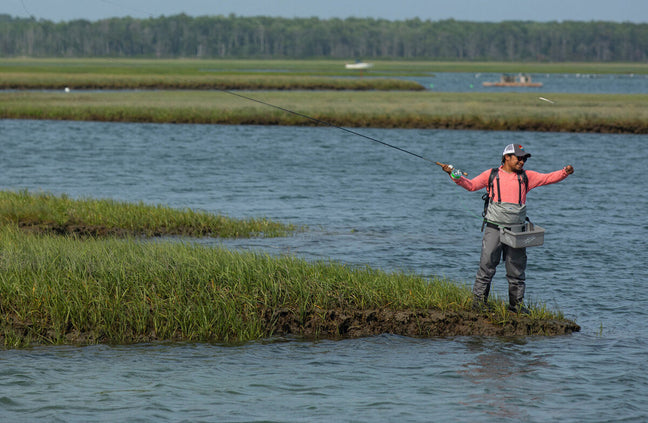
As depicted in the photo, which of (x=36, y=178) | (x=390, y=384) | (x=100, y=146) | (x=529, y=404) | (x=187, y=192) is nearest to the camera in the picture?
(x=529, y=404)

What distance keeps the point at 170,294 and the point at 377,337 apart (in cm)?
327

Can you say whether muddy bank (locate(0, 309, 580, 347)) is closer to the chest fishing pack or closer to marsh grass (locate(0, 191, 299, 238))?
the chest fishing pack

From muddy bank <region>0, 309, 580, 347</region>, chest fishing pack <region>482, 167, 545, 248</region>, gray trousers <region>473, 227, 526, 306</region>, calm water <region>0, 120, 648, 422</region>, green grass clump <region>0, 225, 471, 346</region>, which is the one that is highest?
chest fishing pack <region>482, 167, 545, 248</region>

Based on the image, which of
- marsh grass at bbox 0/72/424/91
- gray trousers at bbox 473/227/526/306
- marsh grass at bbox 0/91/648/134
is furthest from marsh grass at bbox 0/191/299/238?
marsh grass at bbox 0/72/424/91

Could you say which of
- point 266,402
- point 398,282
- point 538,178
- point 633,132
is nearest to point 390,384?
point 266,402

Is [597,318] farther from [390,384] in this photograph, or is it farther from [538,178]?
[390,384]

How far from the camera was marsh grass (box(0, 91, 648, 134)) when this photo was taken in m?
60.5

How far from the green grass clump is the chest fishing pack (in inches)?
61.1

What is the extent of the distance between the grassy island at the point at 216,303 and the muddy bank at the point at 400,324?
16 millimetres

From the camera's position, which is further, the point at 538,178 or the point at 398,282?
the point at 398,282

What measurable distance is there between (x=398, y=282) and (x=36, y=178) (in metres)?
24.0

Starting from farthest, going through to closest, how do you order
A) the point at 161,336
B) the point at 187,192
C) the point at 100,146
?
the point at 100,146
the point at 187,192
the point at 161,336

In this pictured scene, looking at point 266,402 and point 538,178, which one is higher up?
point 538,178

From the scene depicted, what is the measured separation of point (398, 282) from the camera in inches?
584
